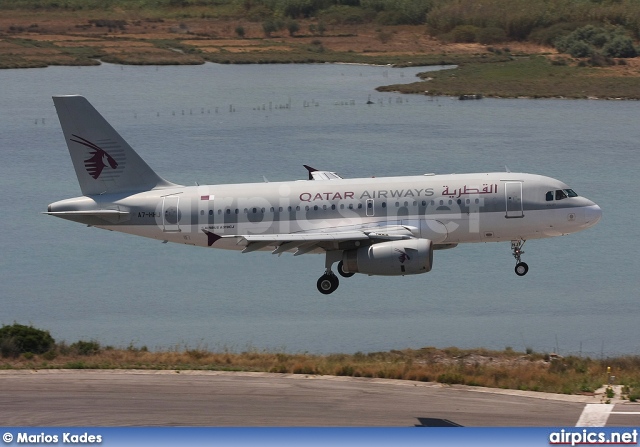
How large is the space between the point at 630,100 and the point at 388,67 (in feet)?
126

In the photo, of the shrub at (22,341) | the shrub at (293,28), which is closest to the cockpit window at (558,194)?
the shrub at (22,341)

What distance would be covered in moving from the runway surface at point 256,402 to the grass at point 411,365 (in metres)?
1.34

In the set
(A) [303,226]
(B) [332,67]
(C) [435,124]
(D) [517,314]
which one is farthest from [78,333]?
(B) [332,67]

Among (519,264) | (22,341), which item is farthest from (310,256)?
(22,341)

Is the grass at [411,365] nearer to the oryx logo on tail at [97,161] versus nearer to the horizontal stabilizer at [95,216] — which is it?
the horizontal stabilizer at [95,216]

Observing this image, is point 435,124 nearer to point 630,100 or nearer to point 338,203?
point 630,100

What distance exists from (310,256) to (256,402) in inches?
1874

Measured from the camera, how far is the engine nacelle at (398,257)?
179 ft

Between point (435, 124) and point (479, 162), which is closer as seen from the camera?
point (479, 162)

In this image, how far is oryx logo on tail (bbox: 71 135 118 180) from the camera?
2363 inches

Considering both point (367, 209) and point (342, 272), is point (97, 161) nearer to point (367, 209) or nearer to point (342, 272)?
point (342, 272)

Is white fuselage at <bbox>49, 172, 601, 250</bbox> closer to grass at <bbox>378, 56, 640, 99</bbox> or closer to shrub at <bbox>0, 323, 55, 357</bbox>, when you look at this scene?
shrub at <bbox>0, 323, 55, 357</bbox>

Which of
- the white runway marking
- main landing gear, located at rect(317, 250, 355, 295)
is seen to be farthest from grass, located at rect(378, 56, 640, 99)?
the white runway marking

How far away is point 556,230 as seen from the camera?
57.1 metres
